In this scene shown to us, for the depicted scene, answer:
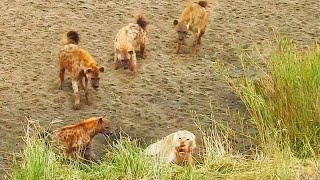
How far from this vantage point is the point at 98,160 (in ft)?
21.1

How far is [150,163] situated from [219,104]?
198 centimetres

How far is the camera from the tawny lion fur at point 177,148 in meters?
6.27

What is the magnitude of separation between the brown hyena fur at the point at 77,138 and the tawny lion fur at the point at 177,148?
53cm

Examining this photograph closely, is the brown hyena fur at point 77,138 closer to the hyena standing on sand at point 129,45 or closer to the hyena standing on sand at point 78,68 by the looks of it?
the hyena standing on sand at point 78,68

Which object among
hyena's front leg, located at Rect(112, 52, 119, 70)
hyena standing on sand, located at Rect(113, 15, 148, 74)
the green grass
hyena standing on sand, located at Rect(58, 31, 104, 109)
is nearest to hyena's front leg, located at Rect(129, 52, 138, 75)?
hyena standing on sand, located at Rect(113, 15, 148, 74)

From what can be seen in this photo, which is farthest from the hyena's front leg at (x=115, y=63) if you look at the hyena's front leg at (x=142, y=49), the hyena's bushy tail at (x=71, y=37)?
the hyena's bushy tail at (x=71, y=37)

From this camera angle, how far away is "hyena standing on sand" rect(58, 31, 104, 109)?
25.1ft

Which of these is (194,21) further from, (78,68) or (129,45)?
(78,68)

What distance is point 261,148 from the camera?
6453mm

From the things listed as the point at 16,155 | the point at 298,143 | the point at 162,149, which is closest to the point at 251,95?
the point at 298,143

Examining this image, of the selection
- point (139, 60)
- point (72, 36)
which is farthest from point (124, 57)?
point (72, 36)

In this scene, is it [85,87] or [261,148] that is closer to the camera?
[261,148]

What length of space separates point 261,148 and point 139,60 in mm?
2643

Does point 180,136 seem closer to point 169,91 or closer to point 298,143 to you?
point 298,143
